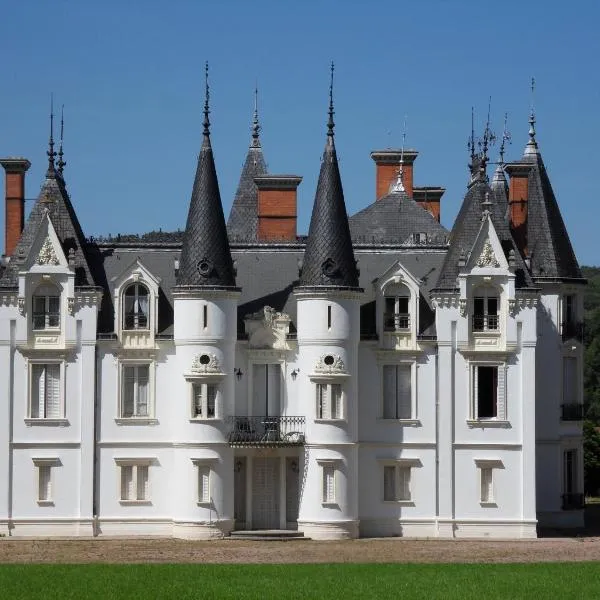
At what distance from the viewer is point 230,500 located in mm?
69125

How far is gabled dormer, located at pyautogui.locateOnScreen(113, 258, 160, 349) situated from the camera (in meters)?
70.1

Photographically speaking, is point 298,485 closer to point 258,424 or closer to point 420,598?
point 258,424

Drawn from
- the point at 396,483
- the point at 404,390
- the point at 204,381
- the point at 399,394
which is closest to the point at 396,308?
the point at 404,390

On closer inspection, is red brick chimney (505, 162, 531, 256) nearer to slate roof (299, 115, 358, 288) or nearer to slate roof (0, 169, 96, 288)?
slate roof (299, 115, 358, 288)

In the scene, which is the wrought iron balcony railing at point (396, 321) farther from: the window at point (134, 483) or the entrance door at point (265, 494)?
the window at point (134, 483)

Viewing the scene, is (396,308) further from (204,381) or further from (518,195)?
(518,195)

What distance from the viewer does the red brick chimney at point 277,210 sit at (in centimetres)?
7450

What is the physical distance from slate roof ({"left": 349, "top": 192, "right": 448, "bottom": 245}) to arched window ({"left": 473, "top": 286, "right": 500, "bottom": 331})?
11.7 metres

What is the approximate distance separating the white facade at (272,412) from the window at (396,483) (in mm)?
74

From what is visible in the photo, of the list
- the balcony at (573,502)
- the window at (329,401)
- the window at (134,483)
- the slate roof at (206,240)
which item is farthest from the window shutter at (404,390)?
the window at (134,483)

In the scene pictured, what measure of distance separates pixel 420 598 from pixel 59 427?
21828 millimetres

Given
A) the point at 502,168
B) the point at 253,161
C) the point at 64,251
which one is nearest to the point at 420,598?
the point at 64,251

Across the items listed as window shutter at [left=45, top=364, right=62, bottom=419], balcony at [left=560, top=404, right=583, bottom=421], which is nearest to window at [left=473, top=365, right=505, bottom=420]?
balcony at [left=560, top=404, right=583, bottom=421]

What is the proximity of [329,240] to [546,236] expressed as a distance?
10998mm
